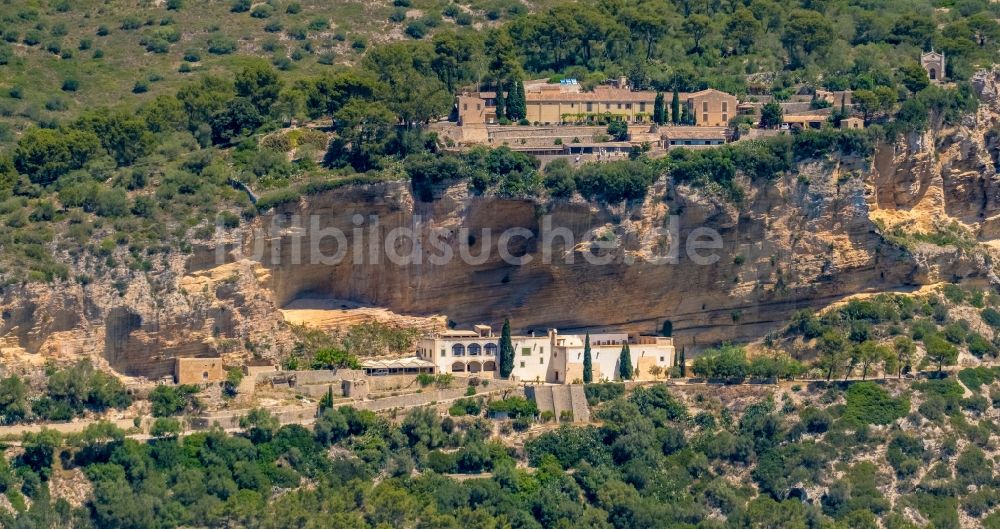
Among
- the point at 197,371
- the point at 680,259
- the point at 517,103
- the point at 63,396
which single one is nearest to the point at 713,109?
the point at 517,103

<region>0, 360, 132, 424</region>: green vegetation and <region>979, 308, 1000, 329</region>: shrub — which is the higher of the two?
<region>979, 308, 1000, 329</region>: shrub

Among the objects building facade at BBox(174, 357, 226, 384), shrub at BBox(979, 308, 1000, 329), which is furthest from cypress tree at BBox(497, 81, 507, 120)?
shrub at BBox(979, 308, 1000, 329)

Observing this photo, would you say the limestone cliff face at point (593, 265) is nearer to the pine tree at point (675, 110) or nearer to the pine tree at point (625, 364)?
the pine tree at point (625, 364)

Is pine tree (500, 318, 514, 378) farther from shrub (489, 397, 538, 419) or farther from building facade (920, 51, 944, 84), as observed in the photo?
building facade (920, 51, 944, 84)

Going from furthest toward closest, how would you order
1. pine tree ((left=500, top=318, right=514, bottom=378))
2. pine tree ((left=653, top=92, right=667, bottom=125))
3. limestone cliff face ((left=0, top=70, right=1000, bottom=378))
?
pine tree ((left=653, top=92, right=667, bottom=125)) < pine tree ((left=500, top=318, right=514, bottom=378)) < limestone cliff face ((left=0, top=70, right=1000, bottom=378))

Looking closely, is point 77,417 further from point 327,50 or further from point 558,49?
point 327,50

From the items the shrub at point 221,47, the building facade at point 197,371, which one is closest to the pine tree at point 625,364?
the building facade at point 197,371

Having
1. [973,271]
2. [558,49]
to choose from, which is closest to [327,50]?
[558,49]
